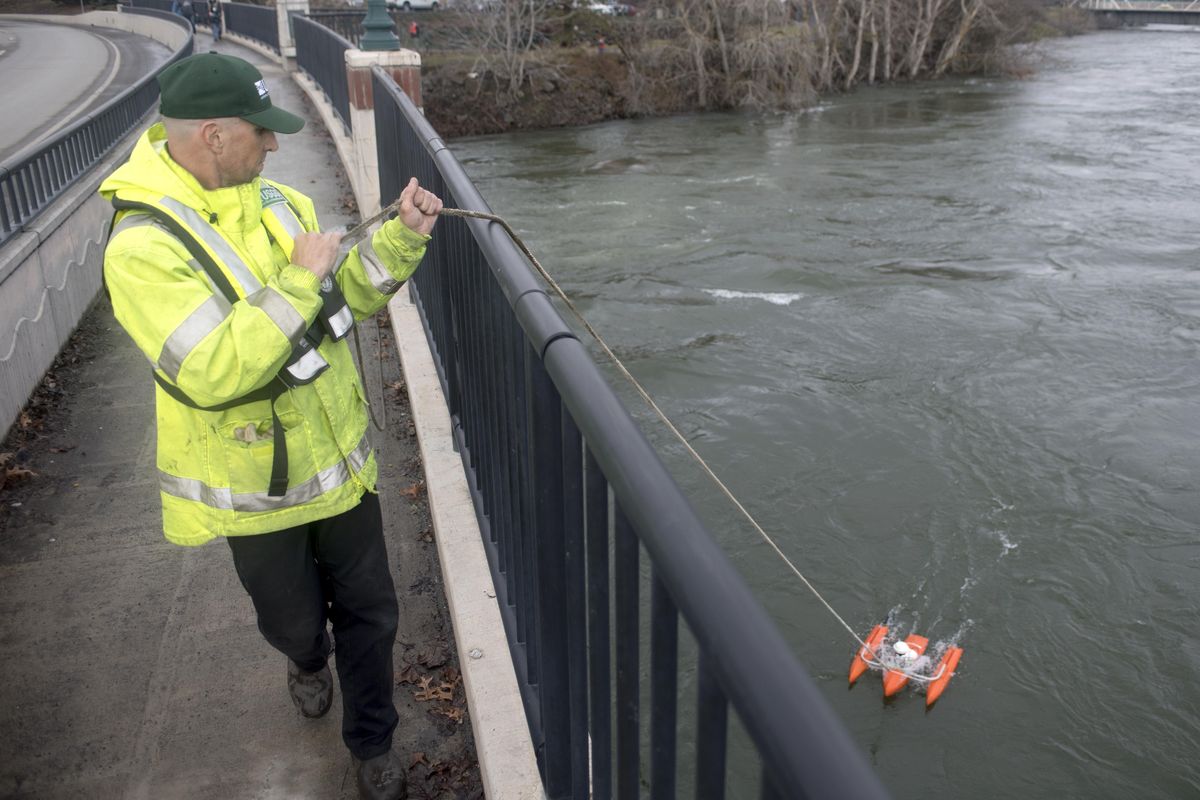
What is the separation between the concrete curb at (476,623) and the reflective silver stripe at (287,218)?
3.99ft

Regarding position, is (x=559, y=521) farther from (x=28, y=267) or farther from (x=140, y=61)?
(x=140, y=61)

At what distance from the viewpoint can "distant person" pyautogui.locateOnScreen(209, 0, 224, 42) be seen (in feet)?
104

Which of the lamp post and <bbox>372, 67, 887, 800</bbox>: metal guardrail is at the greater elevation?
the lamp post

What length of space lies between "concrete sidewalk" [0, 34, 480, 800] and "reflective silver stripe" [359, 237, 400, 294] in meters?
1.26

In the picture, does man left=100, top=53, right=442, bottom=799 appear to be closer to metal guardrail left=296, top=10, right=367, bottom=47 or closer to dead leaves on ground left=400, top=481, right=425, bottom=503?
dead leaves on ground left=400, top=481, right=425, bottom=503

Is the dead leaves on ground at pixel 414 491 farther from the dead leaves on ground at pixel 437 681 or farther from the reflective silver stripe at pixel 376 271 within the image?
the reflective silver stripe at pixel 376 271

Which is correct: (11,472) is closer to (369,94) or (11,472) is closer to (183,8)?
(369,94)

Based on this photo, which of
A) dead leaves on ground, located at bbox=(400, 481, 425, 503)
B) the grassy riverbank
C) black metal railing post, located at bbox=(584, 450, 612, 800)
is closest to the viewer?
black metal railing post, located at bbox=(584, 450, 612, 800)

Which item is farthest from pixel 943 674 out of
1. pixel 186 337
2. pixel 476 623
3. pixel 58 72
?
pixel 58 72

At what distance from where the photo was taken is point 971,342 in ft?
42.3

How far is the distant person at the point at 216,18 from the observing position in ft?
104

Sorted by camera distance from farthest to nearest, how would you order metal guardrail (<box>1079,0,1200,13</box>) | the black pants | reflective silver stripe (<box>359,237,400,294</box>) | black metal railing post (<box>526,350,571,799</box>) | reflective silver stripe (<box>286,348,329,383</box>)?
metal guardrail (<box>1079,0,1200,13</box>), reflective silver stripe (<box>359,237,400,294</box>), the black pants, reflective silver stripe (<box>286,348,329,383</box>), black metal railing post (<box>526,350,571,799</box>)

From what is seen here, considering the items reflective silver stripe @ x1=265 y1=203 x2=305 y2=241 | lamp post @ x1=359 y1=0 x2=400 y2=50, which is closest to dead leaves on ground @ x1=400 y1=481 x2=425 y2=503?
reflective silver stripe @ x1=265 y1=203 x2=305 y2=241

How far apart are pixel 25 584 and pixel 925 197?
18232 millimetres
